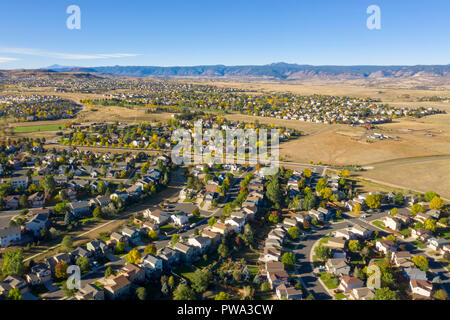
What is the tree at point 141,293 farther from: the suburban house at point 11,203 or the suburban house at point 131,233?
the suburban house at point 11,203

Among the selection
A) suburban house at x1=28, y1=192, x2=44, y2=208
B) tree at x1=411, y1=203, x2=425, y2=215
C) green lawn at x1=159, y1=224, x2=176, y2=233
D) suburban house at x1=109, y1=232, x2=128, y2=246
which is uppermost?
suburban house at x1=28, y1=192, x2=44, y2=208

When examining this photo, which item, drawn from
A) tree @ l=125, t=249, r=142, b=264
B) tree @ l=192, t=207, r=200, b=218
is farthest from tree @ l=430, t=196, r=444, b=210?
tree @ l=125, t=249, r=142, b=264

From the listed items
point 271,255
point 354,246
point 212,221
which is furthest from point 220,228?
point 354,246

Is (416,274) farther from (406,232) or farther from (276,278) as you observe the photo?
(276,278)

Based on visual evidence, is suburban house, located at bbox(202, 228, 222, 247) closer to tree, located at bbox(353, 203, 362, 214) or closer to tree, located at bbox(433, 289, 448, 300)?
tree, located at bbox(433, 289, 448, 300)

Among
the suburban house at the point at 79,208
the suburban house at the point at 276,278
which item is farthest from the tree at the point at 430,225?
the suburban house at the point at 79,208
